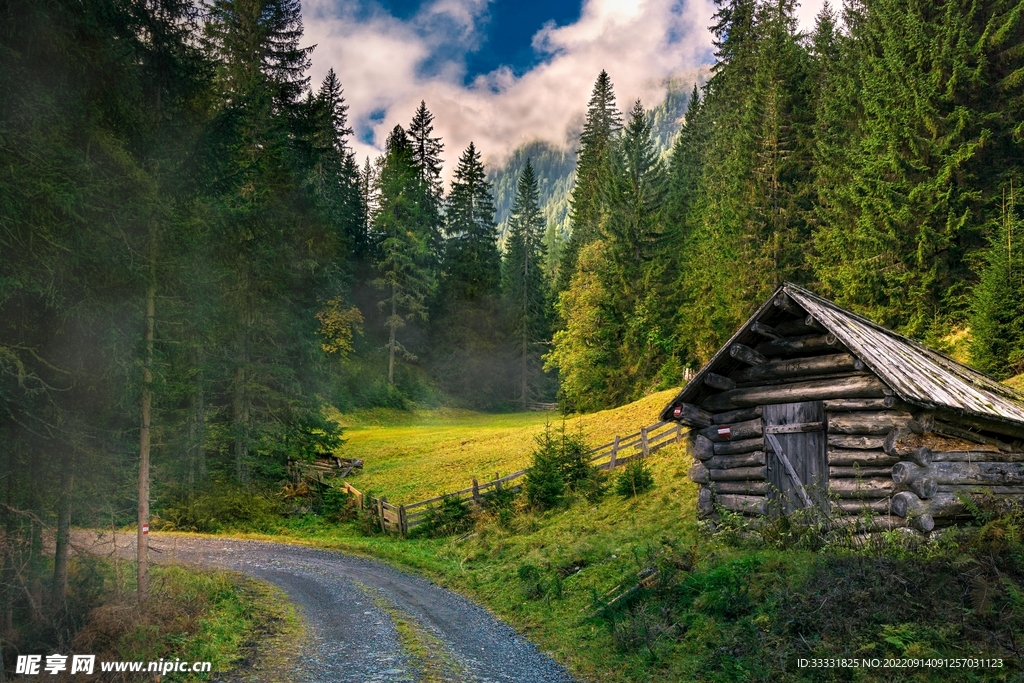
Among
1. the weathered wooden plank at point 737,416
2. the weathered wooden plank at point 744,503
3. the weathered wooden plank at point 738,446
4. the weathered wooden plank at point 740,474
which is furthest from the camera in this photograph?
the weathered wooden plank at point 737,416

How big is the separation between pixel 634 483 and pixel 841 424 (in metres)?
9.10

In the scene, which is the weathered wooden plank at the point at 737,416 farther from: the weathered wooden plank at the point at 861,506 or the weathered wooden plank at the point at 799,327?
the weathered wooden plank at the point at 861,506

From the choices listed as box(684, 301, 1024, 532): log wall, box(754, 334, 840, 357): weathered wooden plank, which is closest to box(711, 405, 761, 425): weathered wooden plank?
box(684, 301, 1024, 532): log wall

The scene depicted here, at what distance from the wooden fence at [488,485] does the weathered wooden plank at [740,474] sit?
753cm

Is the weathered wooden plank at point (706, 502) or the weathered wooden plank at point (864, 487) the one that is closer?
the weathered wooden plank at point (864, 487)

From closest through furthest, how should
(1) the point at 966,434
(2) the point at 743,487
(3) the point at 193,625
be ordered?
(3) the point at 193,625
(1) the point at 966,434
(2) the point at 743,487

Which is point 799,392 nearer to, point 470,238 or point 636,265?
point 636,265

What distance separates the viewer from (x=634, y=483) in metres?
19.7

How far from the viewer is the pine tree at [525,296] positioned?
65188 mm

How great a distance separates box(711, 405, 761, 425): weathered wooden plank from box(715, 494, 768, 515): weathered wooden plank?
1.69 m

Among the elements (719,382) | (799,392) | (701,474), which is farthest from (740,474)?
(799,392)

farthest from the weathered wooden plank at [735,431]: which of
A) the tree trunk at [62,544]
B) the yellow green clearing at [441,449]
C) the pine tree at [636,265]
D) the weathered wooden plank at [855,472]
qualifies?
the pine tree at [636,265]

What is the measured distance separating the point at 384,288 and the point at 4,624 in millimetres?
48254

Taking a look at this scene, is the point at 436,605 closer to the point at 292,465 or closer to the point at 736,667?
the point at 736,667
